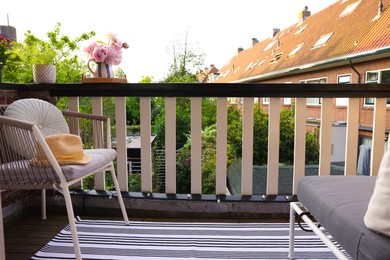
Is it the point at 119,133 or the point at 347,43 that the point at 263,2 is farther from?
the point at 119,133

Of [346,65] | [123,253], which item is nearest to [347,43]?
[346,65]

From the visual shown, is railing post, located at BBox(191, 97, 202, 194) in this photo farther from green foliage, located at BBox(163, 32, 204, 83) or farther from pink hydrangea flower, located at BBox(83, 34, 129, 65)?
green foliage, located at BBox(163, 32, 204, 83)

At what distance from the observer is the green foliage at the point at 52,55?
9.24ft

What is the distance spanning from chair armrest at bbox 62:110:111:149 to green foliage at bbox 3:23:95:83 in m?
0.51

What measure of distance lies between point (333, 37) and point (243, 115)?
11.1 meters

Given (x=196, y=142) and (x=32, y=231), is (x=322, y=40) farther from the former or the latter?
(x=32, y=231)

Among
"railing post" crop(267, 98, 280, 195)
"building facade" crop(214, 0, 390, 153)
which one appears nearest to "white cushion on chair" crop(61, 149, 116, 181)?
"railing post" crop(267, 98, 280, 195)

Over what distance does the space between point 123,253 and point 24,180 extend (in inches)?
24.4

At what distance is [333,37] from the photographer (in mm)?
11695

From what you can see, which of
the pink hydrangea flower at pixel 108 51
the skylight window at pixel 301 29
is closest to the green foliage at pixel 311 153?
the pink hydrangea flower at pixel 108 51

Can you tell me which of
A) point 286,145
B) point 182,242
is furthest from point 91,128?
point 286,145

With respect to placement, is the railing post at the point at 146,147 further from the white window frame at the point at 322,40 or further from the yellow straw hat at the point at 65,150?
the white window frame at the point at 322,40

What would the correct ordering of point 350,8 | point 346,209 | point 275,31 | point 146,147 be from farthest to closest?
point 275,31, point 350,8, point 146,147, point 346,209

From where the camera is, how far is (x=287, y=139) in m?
4.79
